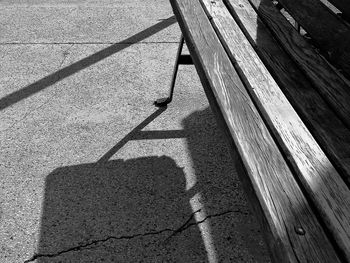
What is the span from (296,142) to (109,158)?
1591mm

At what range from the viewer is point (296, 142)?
162 centimetres

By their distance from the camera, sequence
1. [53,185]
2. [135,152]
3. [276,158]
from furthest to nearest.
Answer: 1. [135,152]
2. [53,185]
3. [276,158]

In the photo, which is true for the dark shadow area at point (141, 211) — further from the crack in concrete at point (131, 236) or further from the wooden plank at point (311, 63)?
the wooden plank at point (311, 63)

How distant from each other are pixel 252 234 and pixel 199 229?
→ 0.26 metres

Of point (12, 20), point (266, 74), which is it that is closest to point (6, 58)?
point (12, 20)

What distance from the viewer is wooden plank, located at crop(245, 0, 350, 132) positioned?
72.7 inches

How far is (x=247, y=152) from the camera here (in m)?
1.58

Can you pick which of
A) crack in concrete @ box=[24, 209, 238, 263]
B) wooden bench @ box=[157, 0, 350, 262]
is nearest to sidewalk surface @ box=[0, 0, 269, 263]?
crack in concrete @ box=[24, 209, 238, 263]

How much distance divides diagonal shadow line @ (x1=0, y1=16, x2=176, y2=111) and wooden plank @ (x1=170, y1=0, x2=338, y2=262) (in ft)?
5.53

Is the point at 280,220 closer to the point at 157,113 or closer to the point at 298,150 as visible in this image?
the point at 298,150

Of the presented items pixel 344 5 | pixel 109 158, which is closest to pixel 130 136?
pixel 109 158

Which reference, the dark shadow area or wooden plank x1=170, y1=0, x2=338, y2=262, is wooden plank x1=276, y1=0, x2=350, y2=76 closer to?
wooden plank x1=170, y1=0, x2=338, y2=262

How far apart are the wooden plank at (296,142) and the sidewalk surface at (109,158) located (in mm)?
844

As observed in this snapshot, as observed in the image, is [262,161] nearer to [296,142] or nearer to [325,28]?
[296,142]
